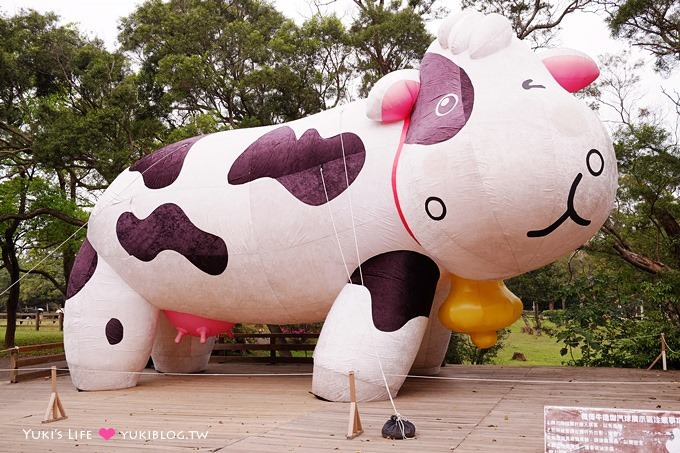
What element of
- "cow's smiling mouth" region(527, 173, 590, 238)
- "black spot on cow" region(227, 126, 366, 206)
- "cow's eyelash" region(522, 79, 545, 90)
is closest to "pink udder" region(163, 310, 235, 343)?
"black spot on cow" region(227, 126, 366, 206)

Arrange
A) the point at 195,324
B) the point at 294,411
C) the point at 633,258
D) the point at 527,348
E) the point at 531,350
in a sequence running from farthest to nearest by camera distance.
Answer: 1. the point at 527,348
2. the point at 531,350
3. the point at 633,258
4. the point at 195,324
5. the point at 294,411

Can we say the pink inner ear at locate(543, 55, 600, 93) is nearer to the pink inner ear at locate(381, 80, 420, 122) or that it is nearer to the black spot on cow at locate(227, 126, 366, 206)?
the pink inner ear at locate(381, 80, 420, 122)

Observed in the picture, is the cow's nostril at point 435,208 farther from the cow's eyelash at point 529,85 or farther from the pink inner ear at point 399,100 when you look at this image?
the cow's eyelash at point 529,85

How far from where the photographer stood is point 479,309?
→ 6.46m

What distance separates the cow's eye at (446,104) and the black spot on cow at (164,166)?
331 cm

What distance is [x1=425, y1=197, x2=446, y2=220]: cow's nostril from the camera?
18.6 ft

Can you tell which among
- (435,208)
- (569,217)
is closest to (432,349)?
(435,208)

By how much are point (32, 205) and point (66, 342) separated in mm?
7169

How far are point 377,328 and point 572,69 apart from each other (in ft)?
10.2

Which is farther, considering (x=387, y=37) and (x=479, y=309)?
(x=387, y=37)

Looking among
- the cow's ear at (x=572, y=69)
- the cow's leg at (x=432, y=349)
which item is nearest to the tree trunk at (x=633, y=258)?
the cow's leg at (x=432, y=349)

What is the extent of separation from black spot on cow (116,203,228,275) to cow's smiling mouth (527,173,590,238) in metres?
3.37

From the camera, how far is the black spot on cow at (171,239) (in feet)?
23.3

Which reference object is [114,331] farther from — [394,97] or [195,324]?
[394,97]
